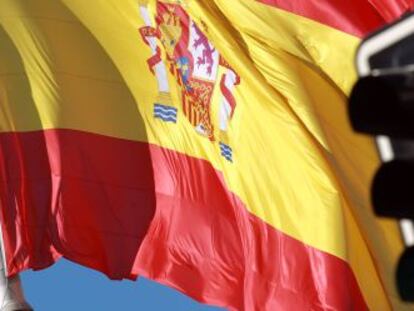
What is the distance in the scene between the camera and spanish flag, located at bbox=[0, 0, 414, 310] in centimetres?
1102

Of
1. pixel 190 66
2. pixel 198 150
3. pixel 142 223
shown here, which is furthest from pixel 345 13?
pixel 142 223

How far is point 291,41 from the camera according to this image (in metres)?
11.1

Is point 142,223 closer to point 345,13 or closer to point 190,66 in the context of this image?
point 190,66

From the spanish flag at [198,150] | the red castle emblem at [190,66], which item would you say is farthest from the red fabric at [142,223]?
the red castle emblem at [190,66]

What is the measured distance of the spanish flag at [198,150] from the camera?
1102 centimetres

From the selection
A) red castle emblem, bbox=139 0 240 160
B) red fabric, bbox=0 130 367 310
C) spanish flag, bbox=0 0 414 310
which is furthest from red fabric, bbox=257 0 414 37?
red fabric, bbox=0 130 367 310

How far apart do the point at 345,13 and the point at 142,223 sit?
321 cm

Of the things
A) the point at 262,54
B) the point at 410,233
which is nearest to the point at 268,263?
the point at 262,54

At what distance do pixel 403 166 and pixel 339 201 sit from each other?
7.85m

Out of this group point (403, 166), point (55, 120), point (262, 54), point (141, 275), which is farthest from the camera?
point (55, 120)

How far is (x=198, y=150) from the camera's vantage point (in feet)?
41.1

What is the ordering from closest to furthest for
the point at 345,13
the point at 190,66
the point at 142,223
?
1. the point at 345,13
2. the point at 190,66
3. the point at 142,223

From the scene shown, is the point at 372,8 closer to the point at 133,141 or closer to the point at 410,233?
the point at 133,141

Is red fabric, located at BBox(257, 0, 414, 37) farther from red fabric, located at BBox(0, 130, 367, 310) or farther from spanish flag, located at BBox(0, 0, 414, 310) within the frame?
red fabric, located at BBox(0, 130, 367, 310)
